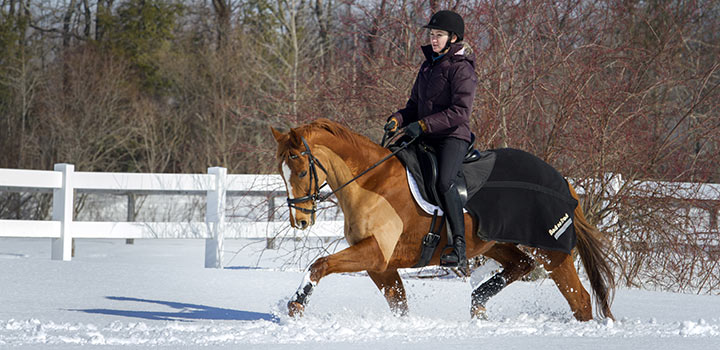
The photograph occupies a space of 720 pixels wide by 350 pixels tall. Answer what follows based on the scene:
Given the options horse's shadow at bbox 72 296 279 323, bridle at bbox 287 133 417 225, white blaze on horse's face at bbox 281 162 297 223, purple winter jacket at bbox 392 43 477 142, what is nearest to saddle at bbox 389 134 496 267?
purple winter jacket at bbox 392 43 477 142

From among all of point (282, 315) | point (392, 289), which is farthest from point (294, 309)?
point (392, 289)

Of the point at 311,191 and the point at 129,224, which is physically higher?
the point at 311,191

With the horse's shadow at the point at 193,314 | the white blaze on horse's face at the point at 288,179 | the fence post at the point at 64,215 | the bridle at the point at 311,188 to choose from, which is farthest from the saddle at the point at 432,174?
the fence post at the point at 64,215

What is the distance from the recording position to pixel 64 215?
32.7 feet

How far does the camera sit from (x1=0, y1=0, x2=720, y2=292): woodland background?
8531 millimetres

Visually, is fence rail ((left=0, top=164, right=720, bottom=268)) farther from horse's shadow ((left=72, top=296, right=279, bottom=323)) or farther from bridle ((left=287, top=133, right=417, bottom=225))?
bridle ((left=287, top=133, right=417, bottom=225))

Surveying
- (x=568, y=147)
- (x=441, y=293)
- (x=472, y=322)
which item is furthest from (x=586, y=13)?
(x=472, y=322)

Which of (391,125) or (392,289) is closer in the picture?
(391,125)

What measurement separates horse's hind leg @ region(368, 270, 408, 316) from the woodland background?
10.9ft

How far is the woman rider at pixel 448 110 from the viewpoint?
517 centimetres

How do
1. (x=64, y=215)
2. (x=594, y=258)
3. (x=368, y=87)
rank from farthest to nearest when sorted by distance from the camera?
1. (x=64, y=215)
2. (x=368, y=87)
3. (x=594, y=258)

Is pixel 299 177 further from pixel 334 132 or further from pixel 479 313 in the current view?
pixel 479 313

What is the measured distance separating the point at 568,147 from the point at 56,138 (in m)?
16.9

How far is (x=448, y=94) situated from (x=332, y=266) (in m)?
1.44
